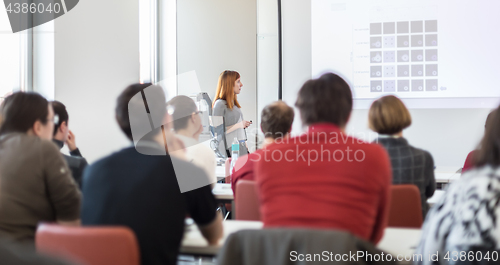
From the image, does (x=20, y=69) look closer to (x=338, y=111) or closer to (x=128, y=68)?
(x=128, y=68)

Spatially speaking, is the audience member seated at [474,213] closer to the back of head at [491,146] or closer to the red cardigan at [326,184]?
the back of head at [491,146]

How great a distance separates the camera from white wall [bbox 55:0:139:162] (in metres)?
3.68

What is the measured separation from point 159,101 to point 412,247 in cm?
110

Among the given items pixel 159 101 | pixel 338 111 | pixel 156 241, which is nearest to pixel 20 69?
pixel 159 101

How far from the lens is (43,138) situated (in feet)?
6.17

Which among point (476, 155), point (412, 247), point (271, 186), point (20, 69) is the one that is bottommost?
point (412, 247)

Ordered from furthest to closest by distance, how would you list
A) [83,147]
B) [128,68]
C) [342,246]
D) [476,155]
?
[128,68] < [83,147] < [476,155] < [342,246]

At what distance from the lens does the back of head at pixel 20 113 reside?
74.0 inches

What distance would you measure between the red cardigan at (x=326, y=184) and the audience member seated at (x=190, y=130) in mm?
1213

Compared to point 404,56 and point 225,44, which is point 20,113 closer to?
point 404,56

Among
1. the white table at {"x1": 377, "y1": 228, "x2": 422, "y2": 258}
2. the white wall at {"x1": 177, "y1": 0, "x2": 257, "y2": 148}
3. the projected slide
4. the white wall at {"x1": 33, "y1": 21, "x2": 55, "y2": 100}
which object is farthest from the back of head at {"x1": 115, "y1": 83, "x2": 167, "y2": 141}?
the white wall at {"x1": 177, "y1": 0, "x2": 257, "y2": 148}

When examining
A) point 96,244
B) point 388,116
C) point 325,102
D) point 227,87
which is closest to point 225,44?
point 227,87

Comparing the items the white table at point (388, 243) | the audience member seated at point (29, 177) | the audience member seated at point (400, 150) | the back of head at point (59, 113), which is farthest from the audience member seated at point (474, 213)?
the back of head at point (59, 113)

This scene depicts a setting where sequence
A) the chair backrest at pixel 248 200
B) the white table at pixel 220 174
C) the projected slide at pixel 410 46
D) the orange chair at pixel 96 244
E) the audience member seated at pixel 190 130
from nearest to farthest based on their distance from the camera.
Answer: the orange chair at pixel 96 244
the chair backrest at pixel 248 200
the audience member seated at pixel 190 130
the white table at pixel 220 174
the projected slide at pixel 410 46
